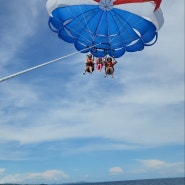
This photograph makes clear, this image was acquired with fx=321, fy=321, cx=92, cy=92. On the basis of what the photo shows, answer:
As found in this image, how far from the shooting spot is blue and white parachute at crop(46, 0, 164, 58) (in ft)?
58.4

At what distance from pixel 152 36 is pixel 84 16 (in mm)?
4196

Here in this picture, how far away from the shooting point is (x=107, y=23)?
19.5 meters

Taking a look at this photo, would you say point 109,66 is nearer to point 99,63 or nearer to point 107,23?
point 99,63

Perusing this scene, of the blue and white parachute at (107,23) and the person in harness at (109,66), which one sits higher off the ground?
the blue and white parachute at (107,23)

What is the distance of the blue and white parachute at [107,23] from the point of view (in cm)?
1781

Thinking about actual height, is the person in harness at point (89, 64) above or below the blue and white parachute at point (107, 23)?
below

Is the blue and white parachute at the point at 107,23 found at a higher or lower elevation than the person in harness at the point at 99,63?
higher

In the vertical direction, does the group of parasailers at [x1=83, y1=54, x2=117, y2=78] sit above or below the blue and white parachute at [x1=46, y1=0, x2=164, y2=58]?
below

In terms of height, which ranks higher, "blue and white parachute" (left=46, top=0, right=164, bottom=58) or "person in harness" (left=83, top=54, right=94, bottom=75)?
"blue and white parachute" (left=46, top=0, right=164, bottom=58)

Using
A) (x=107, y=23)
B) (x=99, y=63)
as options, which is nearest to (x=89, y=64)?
(x=99, y=63)

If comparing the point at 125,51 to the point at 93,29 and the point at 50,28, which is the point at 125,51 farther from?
the point at 50,28

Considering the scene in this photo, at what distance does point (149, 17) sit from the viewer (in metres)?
17.9

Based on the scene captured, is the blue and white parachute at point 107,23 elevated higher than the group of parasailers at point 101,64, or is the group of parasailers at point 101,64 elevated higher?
the blue and white parachute at point 107,23

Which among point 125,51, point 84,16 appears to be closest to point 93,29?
point 84,16
